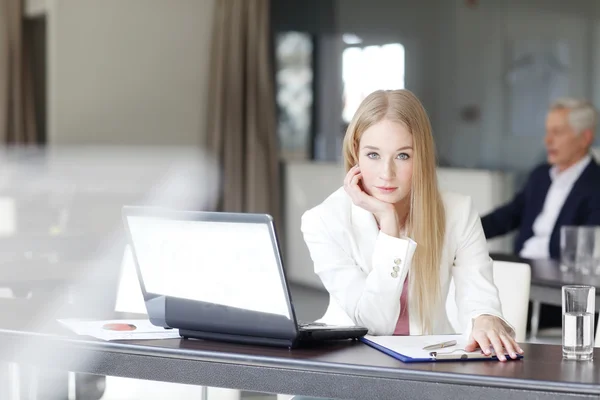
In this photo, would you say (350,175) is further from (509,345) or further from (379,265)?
(509,345)

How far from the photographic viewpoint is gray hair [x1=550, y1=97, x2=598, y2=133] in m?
4.46

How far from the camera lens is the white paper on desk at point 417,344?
5.77 feet

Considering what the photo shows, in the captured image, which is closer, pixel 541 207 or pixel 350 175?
pixel 350 175

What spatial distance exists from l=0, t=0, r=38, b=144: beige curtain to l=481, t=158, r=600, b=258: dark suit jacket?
3747mm

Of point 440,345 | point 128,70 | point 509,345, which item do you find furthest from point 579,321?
point 128,70

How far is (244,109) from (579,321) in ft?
18.4

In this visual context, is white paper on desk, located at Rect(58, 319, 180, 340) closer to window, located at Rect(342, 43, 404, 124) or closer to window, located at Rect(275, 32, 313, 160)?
window, located at Rect(342, 43, 404, 124)

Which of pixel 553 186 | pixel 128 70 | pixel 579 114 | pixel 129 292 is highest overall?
pixel 128 70

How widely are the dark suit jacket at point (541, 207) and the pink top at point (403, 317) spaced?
2.00m

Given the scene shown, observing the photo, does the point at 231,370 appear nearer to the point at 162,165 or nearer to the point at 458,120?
the point at 458,120

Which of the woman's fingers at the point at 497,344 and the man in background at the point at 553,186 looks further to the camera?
the man in background at the point at 553,186

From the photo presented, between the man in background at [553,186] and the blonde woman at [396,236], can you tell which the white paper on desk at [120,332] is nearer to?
the blonde woman at [396,236]

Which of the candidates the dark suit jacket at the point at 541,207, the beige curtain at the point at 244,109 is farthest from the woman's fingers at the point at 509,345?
the beige curtain at the point at 244,109

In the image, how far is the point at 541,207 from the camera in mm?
4418
